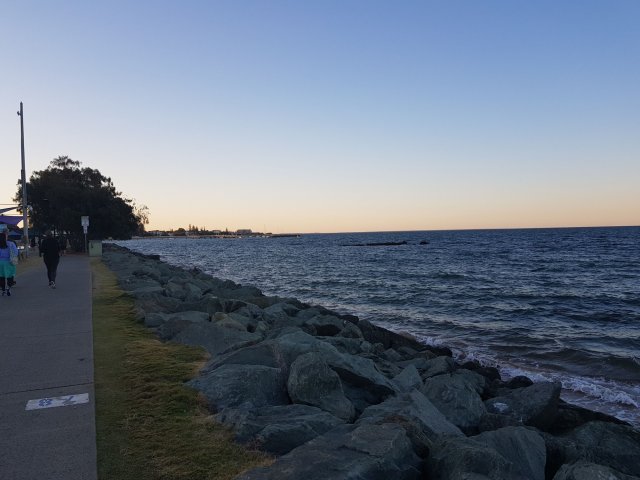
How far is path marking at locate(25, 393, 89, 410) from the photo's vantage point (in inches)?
196

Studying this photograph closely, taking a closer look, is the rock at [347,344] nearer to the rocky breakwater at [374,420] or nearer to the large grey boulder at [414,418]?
the rocky breakwater at [374,420]

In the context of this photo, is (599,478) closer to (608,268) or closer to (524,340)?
(524,340)

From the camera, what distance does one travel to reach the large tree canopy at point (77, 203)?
40.6m

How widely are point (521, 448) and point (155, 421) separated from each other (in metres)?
3.38

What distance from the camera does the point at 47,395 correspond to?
5.30 metres

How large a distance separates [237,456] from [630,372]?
420 inches

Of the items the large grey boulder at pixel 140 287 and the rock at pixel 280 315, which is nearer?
the rock at pixel 280 315

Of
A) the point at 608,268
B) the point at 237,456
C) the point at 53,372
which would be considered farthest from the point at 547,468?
the point at 608,268

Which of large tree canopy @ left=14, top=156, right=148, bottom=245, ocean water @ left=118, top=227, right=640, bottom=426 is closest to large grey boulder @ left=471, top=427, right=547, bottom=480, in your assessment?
ocean water @ left=118, top=227, right=640, bottom=426

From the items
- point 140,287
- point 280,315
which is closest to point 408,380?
point 280,315

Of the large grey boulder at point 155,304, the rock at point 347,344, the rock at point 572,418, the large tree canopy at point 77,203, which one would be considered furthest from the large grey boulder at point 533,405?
the large tree canopy at point 77,203

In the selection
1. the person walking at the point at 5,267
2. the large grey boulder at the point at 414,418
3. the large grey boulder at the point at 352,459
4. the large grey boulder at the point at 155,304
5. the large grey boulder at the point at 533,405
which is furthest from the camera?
the person walking at the point at 5,267

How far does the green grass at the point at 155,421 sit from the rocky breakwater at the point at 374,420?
0.23 metres

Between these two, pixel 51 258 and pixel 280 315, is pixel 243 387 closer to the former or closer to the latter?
pixel 280 315
